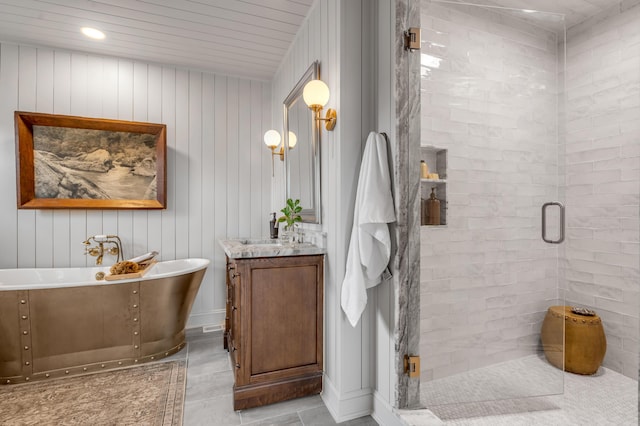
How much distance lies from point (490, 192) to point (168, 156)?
305 centimetres

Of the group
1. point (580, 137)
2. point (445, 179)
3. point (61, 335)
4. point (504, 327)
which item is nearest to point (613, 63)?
point (580, 137)

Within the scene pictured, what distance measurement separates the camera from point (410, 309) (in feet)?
5.86

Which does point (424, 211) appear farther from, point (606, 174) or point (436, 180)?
point (606, 174)

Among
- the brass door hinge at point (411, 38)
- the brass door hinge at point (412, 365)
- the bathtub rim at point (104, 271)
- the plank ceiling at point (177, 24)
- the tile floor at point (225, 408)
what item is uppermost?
the plank ceiling at point (177, 24)

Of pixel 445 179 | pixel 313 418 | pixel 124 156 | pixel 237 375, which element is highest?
pixel 124 156

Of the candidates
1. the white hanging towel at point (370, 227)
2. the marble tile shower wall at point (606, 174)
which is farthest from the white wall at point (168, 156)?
the marble tile shower wall at point (606, 174)

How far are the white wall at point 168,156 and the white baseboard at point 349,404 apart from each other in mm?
1956

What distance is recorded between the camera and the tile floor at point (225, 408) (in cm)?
189

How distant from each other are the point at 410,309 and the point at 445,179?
0.91 meters

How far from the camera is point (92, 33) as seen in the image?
275cm

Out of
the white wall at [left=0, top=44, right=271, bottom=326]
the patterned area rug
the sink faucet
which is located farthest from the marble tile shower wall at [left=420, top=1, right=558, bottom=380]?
the sink faucet

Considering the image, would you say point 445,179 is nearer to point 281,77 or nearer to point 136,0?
point 281,77

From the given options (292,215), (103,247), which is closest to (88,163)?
(103,247)

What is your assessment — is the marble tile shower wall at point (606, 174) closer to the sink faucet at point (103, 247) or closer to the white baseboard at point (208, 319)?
the white baseboard at point (208, 319)
